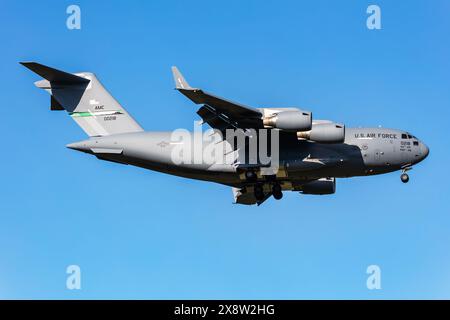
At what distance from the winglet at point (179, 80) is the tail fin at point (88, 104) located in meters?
3.37

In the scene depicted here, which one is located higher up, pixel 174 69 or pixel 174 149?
pixel 174 69

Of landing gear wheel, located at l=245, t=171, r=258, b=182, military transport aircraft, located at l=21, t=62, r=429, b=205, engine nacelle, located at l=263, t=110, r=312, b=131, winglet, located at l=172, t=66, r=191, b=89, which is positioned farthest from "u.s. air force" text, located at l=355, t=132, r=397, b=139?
winglet, located at l=172, t=66, r=191, b=89

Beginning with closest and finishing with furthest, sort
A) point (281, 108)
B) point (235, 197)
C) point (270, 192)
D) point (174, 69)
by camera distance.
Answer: point (174, 69) → point (281, 108) → point (270, 192) → point (235, 197)

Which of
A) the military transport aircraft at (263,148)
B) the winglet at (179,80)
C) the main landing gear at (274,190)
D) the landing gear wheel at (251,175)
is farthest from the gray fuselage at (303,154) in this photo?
the winglet at (179,80)

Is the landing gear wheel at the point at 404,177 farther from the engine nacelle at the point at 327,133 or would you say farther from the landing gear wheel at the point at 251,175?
the landing gear wheel at the point at 251,175

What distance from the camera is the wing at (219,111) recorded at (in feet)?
56.9

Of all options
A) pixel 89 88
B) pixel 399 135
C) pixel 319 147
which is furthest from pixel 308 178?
pixel 89 88

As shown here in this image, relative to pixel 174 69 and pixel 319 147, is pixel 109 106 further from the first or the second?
pixel 319 147

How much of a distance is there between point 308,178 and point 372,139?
178cm

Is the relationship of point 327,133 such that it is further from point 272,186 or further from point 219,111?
point 219,111

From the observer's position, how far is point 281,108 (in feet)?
61.5

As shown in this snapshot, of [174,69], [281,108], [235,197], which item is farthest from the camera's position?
[235,197]

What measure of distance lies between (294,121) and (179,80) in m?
2.78

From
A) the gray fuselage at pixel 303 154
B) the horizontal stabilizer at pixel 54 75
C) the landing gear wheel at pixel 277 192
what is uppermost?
the horizontal stabilizer at pixel 54 75
